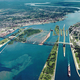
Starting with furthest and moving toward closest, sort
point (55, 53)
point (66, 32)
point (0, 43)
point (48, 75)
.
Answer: point (66, 32)
point (0, 43)
point (55, 53)
point (48, 75)

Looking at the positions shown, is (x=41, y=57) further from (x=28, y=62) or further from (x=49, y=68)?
(x=49, y=68)

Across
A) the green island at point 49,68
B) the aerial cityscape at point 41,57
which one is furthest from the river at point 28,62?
the green island at point 49,68

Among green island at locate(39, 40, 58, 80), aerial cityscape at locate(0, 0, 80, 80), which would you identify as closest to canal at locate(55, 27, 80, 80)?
aerial cityscape at locate(0, 0, 80, 80)

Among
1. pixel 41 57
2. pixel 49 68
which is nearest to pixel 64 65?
pixel 49 68

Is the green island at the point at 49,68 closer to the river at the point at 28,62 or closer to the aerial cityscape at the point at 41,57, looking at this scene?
the aerial cityscape at the point at 41,57

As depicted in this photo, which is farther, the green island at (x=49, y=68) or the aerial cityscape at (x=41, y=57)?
the aerial cityscape at (x=41, y=57)

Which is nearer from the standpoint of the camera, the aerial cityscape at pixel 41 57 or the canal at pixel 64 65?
the canal at pixel 64 65

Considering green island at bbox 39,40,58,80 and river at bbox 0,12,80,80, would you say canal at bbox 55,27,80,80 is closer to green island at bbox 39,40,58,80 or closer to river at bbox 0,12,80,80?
river at bbox 0,12,80,80

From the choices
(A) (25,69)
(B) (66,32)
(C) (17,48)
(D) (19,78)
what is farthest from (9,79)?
(B) (66,32)

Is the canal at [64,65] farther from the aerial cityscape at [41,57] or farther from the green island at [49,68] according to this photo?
the green island at [49,68]

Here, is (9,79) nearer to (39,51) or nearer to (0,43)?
(39,51)
